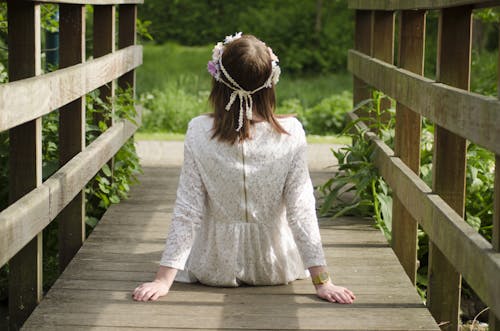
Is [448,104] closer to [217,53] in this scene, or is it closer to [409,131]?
[217,53]

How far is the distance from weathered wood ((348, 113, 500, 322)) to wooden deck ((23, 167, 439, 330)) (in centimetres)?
30

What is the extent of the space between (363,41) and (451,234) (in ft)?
13.1

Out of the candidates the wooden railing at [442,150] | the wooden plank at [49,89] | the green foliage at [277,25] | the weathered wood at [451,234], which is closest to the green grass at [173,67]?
the green foliage at [277,25]

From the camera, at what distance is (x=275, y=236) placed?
4199 millimetres

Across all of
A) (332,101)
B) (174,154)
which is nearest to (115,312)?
(174,154)

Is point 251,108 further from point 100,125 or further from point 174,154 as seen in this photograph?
point 174,154

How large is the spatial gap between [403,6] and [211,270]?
160 cm

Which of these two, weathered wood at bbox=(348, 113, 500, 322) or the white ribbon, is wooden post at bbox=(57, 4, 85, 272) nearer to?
the white ribbon

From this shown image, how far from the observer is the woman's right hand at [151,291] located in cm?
395

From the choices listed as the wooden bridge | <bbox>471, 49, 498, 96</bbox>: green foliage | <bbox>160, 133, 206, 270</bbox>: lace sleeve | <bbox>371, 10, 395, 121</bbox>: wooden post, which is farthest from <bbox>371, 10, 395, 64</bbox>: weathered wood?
<bbox>471, 49, 498, 96</bbox>: green foliage

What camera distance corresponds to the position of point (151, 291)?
397 centimetres

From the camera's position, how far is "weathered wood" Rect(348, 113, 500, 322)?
2961 millimetres

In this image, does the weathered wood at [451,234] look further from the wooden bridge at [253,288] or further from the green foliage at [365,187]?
the green foliage at [365,187]

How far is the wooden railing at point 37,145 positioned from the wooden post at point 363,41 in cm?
233
